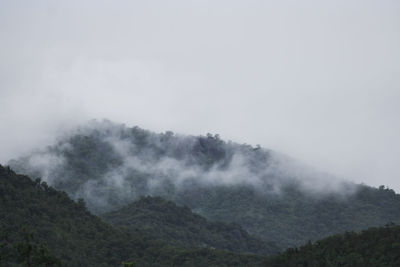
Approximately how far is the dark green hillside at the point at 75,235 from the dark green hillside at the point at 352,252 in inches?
256

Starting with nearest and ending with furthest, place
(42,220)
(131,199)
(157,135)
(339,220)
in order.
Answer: (42,220) < (339,220) < (131,199) < (157,135)

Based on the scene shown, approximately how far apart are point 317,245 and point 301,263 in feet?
10.1

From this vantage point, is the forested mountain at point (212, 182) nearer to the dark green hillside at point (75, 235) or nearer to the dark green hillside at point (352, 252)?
the dark green hillside at point (75, 235)

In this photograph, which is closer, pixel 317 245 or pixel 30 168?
pixel 317 245

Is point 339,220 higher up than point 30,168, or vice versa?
point 30,168

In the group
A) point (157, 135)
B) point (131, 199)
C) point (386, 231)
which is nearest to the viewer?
point (386, 231)

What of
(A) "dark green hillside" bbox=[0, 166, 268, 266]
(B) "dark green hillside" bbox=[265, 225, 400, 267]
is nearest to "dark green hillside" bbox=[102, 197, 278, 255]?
(A) "dark green hillside" bbox=[0, 166, 268, 266]

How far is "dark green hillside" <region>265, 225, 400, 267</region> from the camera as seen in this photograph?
68.3 meters

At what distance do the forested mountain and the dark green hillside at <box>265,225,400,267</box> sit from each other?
36552 mm

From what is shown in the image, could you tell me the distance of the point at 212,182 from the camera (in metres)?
137

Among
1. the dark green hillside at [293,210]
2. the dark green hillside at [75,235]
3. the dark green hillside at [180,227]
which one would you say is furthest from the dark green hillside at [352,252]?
the dark green hillside at [293,210]

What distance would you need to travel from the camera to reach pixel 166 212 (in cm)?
11050

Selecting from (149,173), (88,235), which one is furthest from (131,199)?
(88,235)

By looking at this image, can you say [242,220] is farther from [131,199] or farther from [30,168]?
[30,168]
